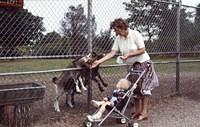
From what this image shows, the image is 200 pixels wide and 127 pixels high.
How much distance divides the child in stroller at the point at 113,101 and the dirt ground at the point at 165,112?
453 millimetres

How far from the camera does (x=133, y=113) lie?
739 cm

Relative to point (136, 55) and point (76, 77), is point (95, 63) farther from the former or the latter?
point (136, 55)

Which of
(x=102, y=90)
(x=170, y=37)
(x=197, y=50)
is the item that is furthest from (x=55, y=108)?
(x=197, y=50)

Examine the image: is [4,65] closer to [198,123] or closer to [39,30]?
[39,30]

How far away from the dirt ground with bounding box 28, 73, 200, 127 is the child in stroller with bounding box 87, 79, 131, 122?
45 cm

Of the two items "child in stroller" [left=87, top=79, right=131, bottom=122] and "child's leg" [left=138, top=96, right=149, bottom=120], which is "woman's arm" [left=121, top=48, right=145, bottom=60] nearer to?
"child in stroller" [left=87, top=79, right=131, bottom=122]

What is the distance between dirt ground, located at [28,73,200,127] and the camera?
6.77 meters

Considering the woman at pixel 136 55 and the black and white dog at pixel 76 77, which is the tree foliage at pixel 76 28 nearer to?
the black and white dog at pixel 76 77

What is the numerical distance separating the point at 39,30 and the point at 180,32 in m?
4.15

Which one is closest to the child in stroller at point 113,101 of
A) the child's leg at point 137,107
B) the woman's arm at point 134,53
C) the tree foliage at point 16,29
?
the woman's arm at point 134,53

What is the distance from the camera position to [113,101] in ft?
21.2

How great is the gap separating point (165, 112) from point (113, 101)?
1820 mm

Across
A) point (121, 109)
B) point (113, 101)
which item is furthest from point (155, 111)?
point (113, 101)

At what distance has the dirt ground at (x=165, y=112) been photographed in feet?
22.2
